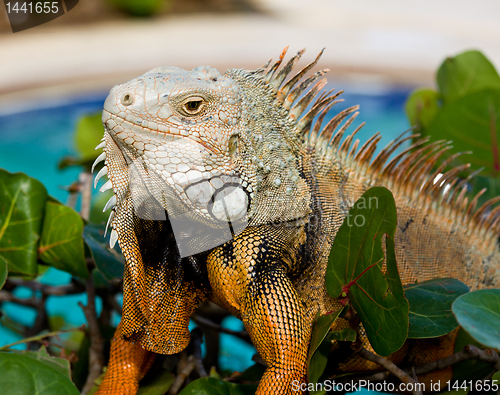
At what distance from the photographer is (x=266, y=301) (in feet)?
4.12

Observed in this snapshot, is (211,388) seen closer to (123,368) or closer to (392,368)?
(123,368)

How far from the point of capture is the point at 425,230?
1830 millimetres

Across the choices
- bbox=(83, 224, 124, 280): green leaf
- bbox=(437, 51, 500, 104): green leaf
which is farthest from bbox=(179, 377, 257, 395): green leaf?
bbox=(437, 51, 500, 104): green leaf

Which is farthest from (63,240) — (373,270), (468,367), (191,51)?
(191,51)

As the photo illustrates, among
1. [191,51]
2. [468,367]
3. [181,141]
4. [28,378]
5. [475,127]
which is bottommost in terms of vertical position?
[191,51]

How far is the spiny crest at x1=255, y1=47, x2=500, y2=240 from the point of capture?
1558 millimetres

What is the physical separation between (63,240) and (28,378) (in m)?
0.61

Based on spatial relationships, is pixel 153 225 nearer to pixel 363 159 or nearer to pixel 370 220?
pixel 370 220

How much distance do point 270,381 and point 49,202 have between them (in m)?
1.08

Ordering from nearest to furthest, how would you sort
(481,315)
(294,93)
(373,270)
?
1. (481,315)
2. (373,270)
3. (294,93)

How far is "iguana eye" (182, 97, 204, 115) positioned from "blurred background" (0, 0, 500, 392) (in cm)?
421

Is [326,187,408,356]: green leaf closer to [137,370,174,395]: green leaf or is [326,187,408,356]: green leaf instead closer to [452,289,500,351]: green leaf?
[452,289,500,351]: green leaf

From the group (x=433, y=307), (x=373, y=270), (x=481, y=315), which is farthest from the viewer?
(x=433, y=307)

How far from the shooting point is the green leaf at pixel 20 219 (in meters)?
1.68
